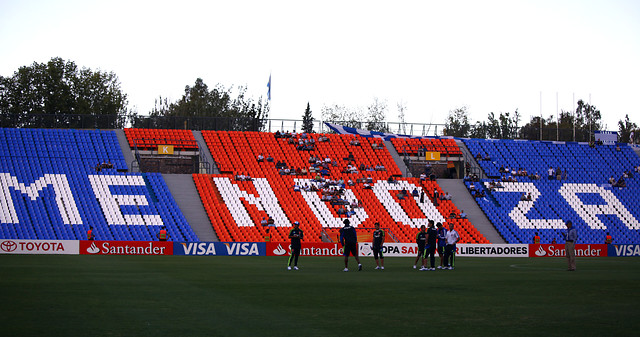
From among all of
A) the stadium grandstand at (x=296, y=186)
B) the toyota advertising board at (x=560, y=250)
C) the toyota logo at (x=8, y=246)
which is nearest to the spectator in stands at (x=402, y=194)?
the stadium grandstand at (x=296, y=186)

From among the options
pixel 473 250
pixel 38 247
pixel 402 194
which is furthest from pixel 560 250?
pixel 38 247

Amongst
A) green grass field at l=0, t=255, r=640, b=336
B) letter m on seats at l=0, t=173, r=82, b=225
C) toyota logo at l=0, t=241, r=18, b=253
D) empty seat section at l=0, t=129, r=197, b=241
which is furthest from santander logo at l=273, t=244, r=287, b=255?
green grass field at l=0, t=255, r=640, b=336

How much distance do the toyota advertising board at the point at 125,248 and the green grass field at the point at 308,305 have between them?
1611 centimetres

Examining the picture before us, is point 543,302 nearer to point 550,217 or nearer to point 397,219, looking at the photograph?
point 397,219

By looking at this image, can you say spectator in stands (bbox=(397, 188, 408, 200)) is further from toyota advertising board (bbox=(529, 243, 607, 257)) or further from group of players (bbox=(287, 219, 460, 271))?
group of players (bbox=(287, 219, 460, 271))

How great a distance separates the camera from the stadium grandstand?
1937 inches

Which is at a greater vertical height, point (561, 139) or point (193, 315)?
point (561, 139)

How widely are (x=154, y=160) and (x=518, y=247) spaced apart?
31443 millimetres

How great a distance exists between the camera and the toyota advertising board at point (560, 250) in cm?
4456

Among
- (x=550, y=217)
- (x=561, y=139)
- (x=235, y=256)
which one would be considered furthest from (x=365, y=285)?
(x=561, y=139)

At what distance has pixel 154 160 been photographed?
199 feet

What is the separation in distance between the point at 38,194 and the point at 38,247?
12.9 metres

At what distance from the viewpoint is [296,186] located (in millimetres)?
56375

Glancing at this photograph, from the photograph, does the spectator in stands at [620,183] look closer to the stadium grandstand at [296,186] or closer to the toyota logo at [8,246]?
the stadium grandstand at [296,186]
